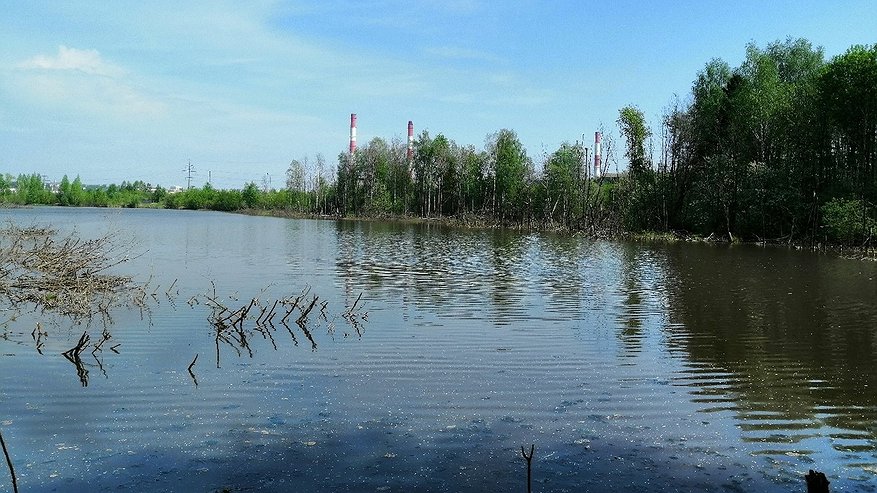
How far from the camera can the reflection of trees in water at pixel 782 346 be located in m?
8.61

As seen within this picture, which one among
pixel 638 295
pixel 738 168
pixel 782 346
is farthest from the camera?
pixel 738 168

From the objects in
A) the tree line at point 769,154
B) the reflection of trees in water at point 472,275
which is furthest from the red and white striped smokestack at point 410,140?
the reflection of trees in water at point 472,275

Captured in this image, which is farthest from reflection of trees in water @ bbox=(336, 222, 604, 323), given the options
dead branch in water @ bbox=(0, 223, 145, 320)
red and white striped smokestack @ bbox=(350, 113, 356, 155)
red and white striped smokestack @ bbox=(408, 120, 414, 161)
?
red and white striped smokestack @ bbox=(350, 113, 356, 155)

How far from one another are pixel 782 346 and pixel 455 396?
7.35 m

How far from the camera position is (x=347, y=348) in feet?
39.8

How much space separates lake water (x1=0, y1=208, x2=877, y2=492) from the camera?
21.5ft

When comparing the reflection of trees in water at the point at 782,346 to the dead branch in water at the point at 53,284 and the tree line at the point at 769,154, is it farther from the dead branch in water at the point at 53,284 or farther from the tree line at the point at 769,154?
the tree line at the point at 769,154

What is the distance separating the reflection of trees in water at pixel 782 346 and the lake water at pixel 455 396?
6cm

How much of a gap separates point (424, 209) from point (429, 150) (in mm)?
7582

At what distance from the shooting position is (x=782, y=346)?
12906mm

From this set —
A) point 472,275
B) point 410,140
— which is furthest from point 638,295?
point 410,140

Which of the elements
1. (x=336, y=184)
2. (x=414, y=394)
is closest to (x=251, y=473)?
(x=414, y=394)

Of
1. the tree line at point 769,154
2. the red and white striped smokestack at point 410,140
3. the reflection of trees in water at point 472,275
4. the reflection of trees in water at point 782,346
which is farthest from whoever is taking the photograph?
the red and white striped smokestack at point 410,140

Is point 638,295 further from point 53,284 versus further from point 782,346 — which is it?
point 53,284
